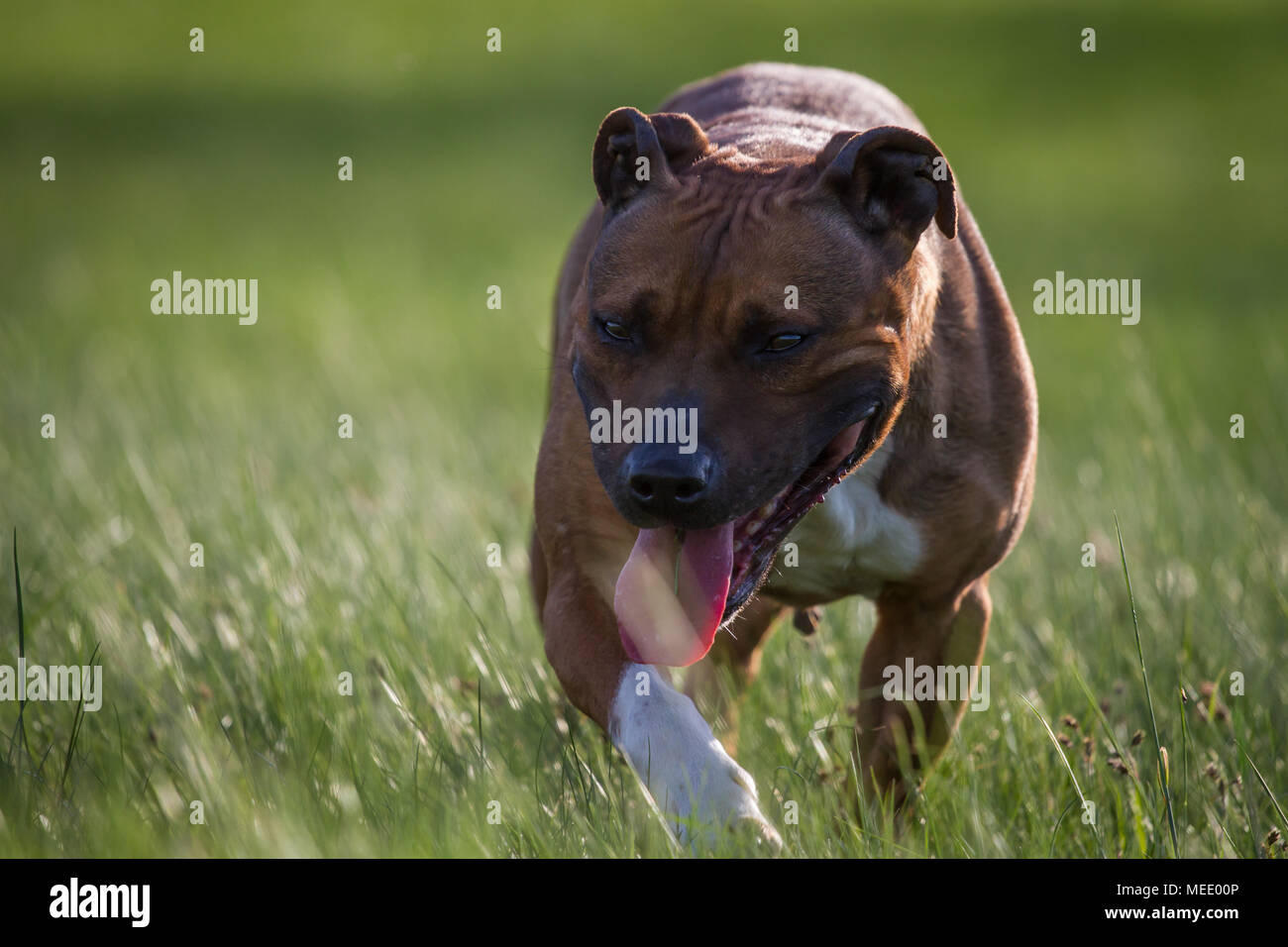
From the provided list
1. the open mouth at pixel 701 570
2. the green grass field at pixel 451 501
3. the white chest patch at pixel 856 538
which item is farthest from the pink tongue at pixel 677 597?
the white chest patch at pixel 856 538

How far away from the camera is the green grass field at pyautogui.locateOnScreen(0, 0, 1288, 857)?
11.9ft

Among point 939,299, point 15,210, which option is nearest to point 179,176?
point 15,210

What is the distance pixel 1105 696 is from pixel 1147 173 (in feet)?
59.6

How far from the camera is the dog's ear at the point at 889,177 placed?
357cm

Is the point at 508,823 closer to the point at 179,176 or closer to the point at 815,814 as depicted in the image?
the point at 815,814

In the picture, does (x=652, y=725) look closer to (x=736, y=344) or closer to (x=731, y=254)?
(x=736, y=344)

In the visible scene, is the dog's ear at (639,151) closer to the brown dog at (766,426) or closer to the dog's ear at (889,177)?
the brown dog at (766,426)

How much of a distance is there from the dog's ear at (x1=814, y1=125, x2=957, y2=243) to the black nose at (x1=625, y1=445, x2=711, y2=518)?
85 centimetres

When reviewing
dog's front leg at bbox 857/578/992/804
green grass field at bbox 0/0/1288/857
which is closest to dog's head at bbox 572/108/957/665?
green grass field at bbox 0/0/1288/857

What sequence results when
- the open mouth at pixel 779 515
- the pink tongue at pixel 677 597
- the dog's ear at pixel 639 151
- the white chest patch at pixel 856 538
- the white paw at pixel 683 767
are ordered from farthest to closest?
the white chest patch at pixel 856 538, the dog's ear at pixel 639 151, the open mouth at pixel 779 515, the pink tongue at pixel 677 597, the white paw at pixel 683 767

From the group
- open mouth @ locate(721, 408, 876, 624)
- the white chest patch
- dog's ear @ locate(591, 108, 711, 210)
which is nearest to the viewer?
open mouth @ locate(721, 408, 876, 624)

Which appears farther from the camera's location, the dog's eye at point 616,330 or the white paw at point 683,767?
the dog's eye at point 616,330

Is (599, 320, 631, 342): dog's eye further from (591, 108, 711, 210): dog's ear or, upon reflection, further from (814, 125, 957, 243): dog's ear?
(814, 125, 957, 243): dog's ear

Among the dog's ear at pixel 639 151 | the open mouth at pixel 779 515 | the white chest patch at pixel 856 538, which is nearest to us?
the open mouth at pixel 779 515
